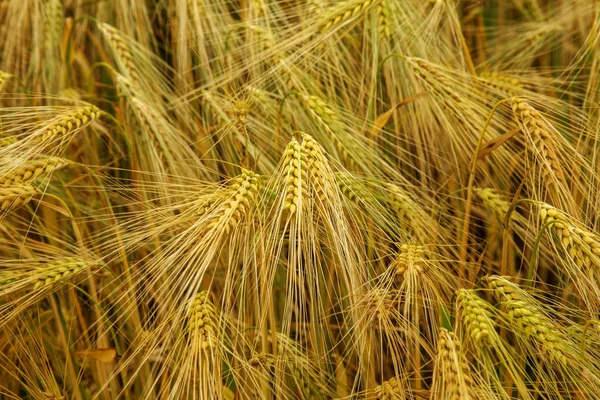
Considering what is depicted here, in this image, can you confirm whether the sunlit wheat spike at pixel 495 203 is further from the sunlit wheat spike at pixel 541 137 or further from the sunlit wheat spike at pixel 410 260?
the sunlit wheat spike at pixel 410 260

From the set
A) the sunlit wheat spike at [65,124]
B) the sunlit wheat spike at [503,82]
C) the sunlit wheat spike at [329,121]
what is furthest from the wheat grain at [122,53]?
the sunlit wheat spike at [503,82]

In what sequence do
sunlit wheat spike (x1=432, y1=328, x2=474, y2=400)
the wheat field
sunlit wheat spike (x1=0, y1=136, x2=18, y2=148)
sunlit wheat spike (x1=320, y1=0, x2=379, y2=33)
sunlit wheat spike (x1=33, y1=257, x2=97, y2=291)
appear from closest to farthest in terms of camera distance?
sunlit wheat spike (x1=432, y1=328, x2=474, y2=400) → the wheat field → sunlit wheat spike (x1=33, y1=257, x2=97, y2=291) → sunlit wheat spike (x1=0, y1=136, x2=18, y2=148) → sunlit wheat spike (x1=320, y1=0, x2=379, y2=33)

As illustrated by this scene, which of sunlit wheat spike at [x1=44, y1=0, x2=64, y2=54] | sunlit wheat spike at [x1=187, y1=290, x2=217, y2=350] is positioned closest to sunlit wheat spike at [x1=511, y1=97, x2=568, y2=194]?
sunlit wheat spike at [x1=187, y1=290, x2=217, y2=350]

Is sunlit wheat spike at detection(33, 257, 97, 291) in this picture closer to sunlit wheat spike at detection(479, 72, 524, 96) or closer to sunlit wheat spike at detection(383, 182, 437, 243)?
sunlit wheat spike at detection(383, 182, 437, 243)

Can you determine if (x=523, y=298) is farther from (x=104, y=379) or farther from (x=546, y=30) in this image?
(x=546, y=30)

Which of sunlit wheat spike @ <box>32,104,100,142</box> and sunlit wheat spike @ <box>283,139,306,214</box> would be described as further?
sunlit wheat spike @ <box>32,104,100,142</box>

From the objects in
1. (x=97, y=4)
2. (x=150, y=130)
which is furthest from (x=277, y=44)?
(x=97, y=4)

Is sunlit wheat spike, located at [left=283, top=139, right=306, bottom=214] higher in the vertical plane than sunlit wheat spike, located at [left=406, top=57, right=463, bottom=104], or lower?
lower
